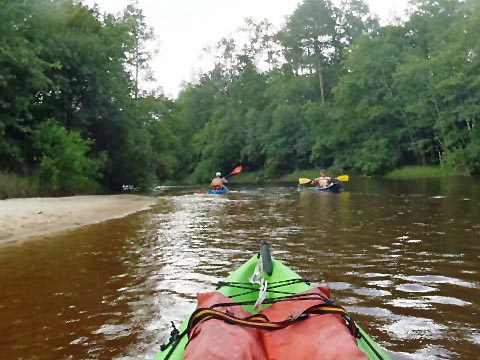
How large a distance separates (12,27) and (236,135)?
3283 cm

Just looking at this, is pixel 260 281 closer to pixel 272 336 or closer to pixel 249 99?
pixel 272 336

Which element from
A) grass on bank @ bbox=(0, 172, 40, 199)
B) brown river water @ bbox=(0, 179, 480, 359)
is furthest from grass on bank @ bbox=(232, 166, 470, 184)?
grass on bank @ bbox=(0, 172, 40, 199)

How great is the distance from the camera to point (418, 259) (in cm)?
632

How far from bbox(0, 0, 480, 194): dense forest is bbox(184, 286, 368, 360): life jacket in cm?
1559

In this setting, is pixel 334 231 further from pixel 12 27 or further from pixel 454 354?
pixel 12 27

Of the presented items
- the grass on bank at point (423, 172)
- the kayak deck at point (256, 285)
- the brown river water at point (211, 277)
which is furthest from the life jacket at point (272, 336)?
the grass on bank at point (423, 172)

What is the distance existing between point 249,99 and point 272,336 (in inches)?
1911

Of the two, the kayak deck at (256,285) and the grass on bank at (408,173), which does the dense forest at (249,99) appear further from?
the kayak deck at (256,285)

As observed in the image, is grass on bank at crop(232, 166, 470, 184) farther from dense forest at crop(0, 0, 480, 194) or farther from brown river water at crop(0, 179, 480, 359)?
brown river water at crop(0, 179, 480, 359)

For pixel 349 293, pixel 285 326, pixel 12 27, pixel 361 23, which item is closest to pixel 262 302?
pixel 285 326

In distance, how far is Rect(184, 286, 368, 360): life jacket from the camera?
6.95ft

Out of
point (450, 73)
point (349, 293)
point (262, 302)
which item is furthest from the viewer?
point (450, 73)

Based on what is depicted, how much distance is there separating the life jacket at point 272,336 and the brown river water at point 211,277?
3.67 feet

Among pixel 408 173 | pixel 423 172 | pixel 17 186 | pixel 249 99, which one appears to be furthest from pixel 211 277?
pixel 249 99
